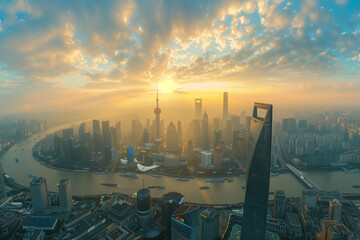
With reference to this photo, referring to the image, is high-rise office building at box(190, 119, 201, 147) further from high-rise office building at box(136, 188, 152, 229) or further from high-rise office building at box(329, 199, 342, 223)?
high-rise office building at box(329, 199, 342, 223)

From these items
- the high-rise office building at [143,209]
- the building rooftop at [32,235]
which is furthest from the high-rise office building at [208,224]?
the building rooftop at [32,235]

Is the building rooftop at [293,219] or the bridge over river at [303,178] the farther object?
the bridge over river at [303,178]

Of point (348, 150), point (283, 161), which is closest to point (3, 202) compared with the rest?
point (283, 161)

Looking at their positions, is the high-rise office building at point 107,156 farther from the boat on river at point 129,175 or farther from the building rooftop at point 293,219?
the building rooftop at point 293,219

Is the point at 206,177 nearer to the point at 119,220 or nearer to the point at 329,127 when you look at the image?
the point at 119,220

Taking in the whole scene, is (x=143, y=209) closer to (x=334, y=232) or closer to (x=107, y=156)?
(x=334, y=232)

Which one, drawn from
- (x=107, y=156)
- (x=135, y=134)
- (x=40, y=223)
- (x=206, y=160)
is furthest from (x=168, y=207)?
(x=135, y=134)

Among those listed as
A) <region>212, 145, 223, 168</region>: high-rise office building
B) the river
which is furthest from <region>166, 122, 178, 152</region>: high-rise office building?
the river
